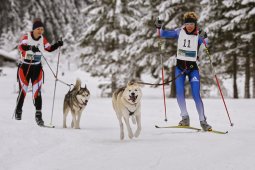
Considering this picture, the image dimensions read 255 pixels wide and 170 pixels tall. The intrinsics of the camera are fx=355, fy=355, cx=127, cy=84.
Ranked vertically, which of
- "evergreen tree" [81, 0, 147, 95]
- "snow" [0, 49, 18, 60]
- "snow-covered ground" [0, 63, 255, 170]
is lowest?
"snow-covered ground" [0, 63, 255, 170]

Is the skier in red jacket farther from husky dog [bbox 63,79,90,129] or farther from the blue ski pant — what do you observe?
the blue ski pant

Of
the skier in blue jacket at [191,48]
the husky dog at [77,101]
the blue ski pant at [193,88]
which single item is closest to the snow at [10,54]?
the husky dog at [77,101]

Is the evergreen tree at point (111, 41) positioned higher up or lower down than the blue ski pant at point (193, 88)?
higher up

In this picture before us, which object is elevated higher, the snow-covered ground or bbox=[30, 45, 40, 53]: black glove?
bbox=[30, 45, 40, 53]: black glove

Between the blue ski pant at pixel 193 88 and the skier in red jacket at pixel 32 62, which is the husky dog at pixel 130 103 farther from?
the skier in red jacket at pixel 32 62

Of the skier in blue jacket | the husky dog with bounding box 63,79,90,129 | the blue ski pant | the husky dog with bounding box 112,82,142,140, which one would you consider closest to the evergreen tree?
the husky dog with bounding box 63,79,90,129

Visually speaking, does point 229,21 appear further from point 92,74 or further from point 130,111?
point 130,111

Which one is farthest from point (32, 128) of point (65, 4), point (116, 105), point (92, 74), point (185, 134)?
point (65, 4)

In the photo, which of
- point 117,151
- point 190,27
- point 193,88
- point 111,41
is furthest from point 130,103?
point 111,41

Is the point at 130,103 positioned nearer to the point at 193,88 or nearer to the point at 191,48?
the point at 193,88


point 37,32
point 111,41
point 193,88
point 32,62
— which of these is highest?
point 111,41

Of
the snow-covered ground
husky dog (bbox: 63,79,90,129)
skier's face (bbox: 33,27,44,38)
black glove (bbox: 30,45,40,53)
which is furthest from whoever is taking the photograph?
husky dog (bbox: 63,79,90,129)

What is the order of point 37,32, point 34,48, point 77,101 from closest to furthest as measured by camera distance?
point 34,48 → point 37,32 → point 77,101

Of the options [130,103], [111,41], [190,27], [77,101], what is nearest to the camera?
[130,103]
